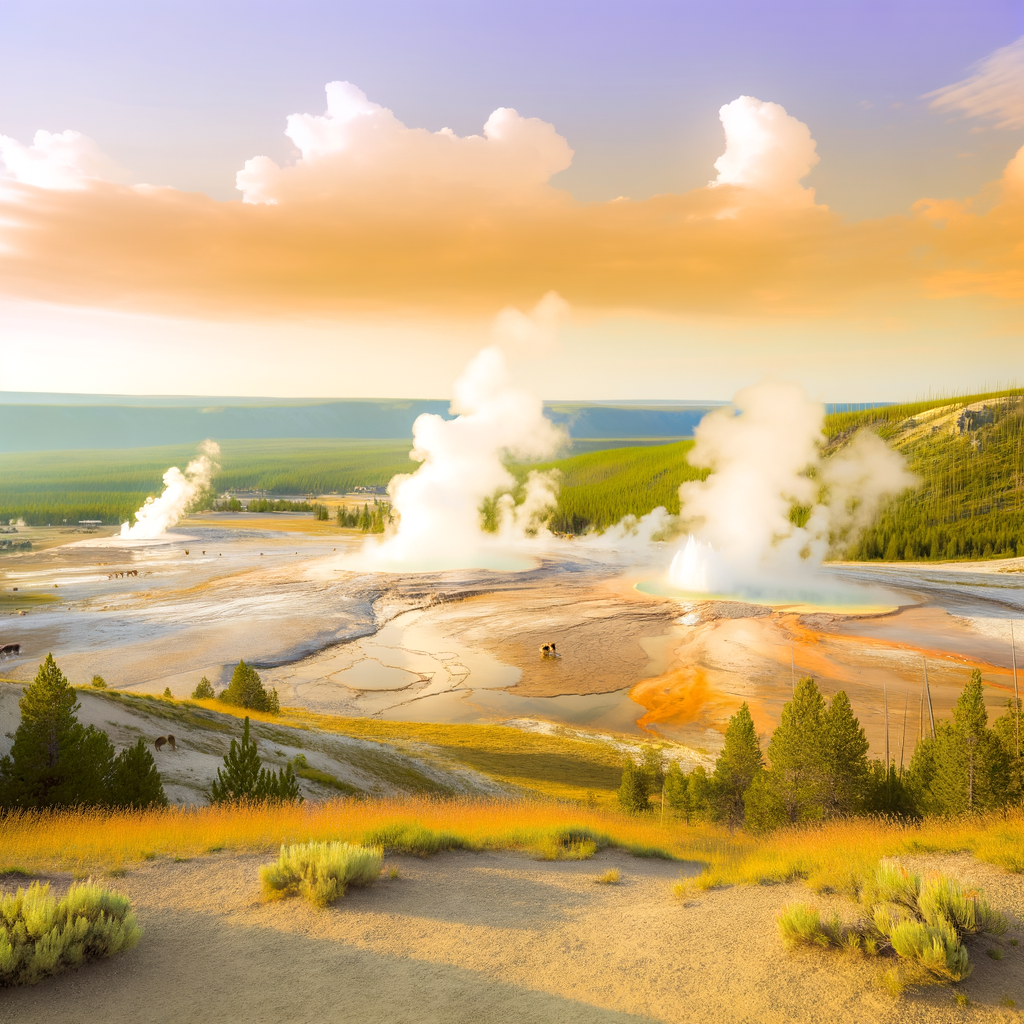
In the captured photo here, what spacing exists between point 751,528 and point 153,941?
7780cm

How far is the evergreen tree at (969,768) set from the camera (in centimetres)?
1842

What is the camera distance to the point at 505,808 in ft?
49.2

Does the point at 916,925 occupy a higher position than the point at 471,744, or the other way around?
the point at 916,925

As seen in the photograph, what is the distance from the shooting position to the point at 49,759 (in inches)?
557

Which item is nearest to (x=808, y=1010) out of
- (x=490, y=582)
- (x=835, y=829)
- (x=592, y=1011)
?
(x=592, y=1011)

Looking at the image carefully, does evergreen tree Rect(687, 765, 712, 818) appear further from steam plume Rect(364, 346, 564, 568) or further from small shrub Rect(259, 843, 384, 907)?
steam plume Rect(364, 346, 564, 568)

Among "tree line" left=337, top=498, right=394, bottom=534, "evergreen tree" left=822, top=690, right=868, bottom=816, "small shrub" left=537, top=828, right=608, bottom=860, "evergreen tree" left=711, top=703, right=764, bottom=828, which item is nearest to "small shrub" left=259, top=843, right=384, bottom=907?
"small shrub" left=537, top=828, right=608, bottom=860

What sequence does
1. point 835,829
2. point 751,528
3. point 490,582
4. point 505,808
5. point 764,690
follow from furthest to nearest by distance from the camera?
point 751,528, point 490,582, point 764,690, point 505,808, point 835,829

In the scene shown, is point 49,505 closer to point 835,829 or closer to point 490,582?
point 490,582

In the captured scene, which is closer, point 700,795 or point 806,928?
point 806,928

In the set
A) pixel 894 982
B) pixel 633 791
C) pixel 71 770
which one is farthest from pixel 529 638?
pixel 894 982

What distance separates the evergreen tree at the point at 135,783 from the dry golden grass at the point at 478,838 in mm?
1143

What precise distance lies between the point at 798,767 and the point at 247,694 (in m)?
25.6

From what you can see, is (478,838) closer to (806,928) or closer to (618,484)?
(806,928)
